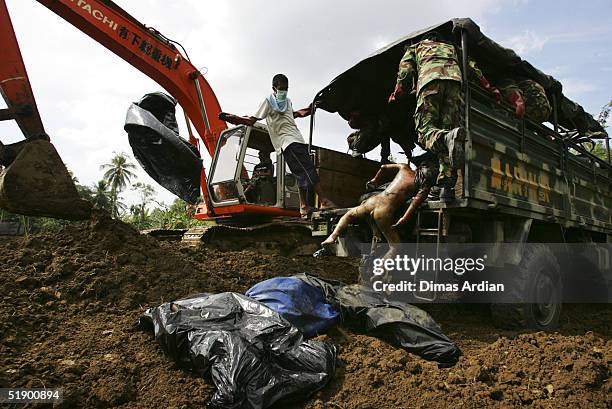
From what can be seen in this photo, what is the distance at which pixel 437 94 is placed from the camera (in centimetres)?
365

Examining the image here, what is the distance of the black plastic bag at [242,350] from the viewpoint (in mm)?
2281

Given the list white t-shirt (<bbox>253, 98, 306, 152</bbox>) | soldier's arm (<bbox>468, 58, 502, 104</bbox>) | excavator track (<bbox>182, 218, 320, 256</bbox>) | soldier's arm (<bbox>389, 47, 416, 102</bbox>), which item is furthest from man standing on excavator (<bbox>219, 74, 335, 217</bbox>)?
soldier's arm (<bbox>468, 58, 502, 104</bbox>)

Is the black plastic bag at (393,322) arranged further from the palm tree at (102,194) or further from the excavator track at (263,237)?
the palm tree at (102,194)

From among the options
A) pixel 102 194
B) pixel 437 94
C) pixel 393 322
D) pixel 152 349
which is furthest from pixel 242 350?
pixel 102 194

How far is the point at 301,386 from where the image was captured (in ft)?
Result: 7.97

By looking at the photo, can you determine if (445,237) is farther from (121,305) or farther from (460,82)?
(121,305)

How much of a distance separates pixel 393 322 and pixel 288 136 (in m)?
2.66

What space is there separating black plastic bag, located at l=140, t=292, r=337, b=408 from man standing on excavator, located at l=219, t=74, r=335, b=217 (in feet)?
6.69

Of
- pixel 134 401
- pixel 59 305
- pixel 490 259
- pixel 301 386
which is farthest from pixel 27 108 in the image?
pixel 490 259

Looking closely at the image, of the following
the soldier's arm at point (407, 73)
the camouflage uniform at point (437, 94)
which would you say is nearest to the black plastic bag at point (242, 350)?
the camouflage uniform at point (437, 94)

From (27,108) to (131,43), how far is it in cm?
263

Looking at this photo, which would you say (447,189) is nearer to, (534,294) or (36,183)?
(534,294)

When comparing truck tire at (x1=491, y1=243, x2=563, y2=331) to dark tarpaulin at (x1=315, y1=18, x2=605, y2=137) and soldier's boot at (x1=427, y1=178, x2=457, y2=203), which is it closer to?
soldier's boot at (x1=427, y1=178, x2=457, y2=203)

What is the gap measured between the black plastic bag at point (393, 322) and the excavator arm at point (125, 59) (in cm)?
315
